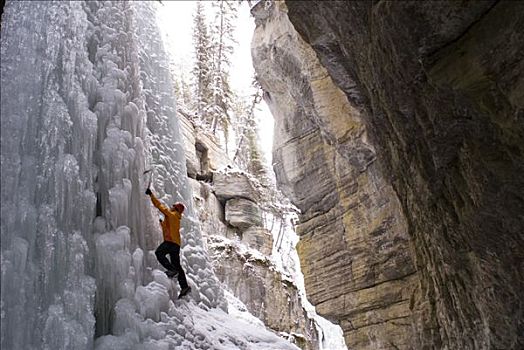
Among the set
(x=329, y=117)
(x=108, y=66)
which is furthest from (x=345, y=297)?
(x=108, y=66)

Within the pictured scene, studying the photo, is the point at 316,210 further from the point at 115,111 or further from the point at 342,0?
the point at 342,0

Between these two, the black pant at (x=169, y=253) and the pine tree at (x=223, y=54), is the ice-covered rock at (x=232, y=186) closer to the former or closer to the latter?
the pine tree at (x=223, y=54)

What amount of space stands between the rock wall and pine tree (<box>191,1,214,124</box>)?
396cm

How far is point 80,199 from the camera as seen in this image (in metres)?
6.74

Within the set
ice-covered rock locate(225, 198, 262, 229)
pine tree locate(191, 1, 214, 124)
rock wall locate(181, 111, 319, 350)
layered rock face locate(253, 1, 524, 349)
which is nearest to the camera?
layered rock face locate(253, 1, 524, 349)

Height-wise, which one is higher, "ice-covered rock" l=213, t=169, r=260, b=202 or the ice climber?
"ice-covered rock" l=213, t=169, r=260, b=202

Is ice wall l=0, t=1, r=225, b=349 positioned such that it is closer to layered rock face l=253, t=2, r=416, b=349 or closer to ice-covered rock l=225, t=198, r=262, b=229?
layered rock face l=253, t=2, r=416, b=349

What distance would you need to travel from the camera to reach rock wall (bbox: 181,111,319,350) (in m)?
A: 18.0

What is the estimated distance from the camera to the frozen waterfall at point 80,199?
5941mm

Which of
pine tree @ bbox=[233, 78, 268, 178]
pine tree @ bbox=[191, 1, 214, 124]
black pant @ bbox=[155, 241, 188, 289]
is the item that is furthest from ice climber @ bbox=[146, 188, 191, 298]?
pine tree @ bbox=[191, 1, 214, 124]

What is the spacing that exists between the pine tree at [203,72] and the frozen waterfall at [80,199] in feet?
58.2

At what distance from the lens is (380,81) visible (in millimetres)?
5680

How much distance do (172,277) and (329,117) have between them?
3.94 metres

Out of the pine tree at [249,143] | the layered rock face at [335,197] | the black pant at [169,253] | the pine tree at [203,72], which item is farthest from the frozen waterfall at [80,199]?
the pine tree at [249,143]
